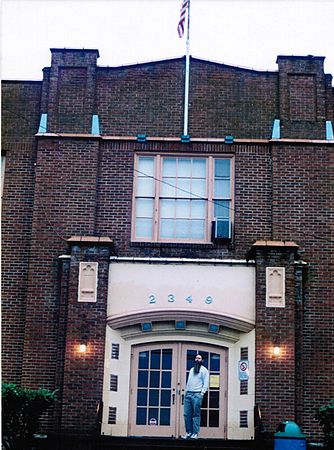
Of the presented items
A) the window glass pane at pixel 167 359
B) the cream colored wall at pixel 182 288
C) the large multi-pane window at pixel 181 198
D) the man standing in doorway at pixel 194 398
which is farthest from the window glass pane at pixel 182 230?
the man standing in doorway at pixel 194 398

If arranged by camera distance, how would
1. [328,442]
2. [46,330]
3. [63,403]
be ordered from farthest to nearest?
1. [46,330]
2. [63,403]
3. [328,442]

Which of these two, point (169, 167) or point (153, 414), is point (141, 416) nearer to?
point (153, 414)

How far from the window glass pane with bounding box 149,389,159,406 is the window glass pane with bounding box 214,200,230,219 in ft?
13.1

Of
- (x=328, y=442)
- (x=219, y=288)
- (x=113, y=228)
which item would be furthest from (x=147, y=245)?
(x=328, y=442)

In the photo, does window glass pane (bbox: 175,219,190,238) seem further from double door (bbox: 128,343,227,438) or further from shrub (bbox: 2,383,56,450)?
shrub (bbox: 2,383,56,450)

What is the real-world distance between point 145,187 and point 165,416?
492cm

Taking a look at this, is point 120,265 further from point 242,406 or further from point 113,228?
point 242,406

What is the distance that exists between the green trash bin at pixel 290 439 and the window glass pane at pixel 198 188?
5625mm

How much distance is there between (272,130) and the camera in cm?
1688

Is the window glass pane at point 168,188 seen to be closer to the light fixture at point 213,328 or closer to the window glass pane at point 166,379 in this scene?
the light fixture at point 213,328

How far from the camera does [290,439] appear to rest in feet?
42.1

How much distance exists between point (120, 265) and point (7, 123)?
14.8 ft

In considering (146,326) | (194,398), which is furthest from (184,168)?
(194,398)

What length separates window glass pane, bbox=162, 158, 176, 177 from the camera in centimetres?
1680
